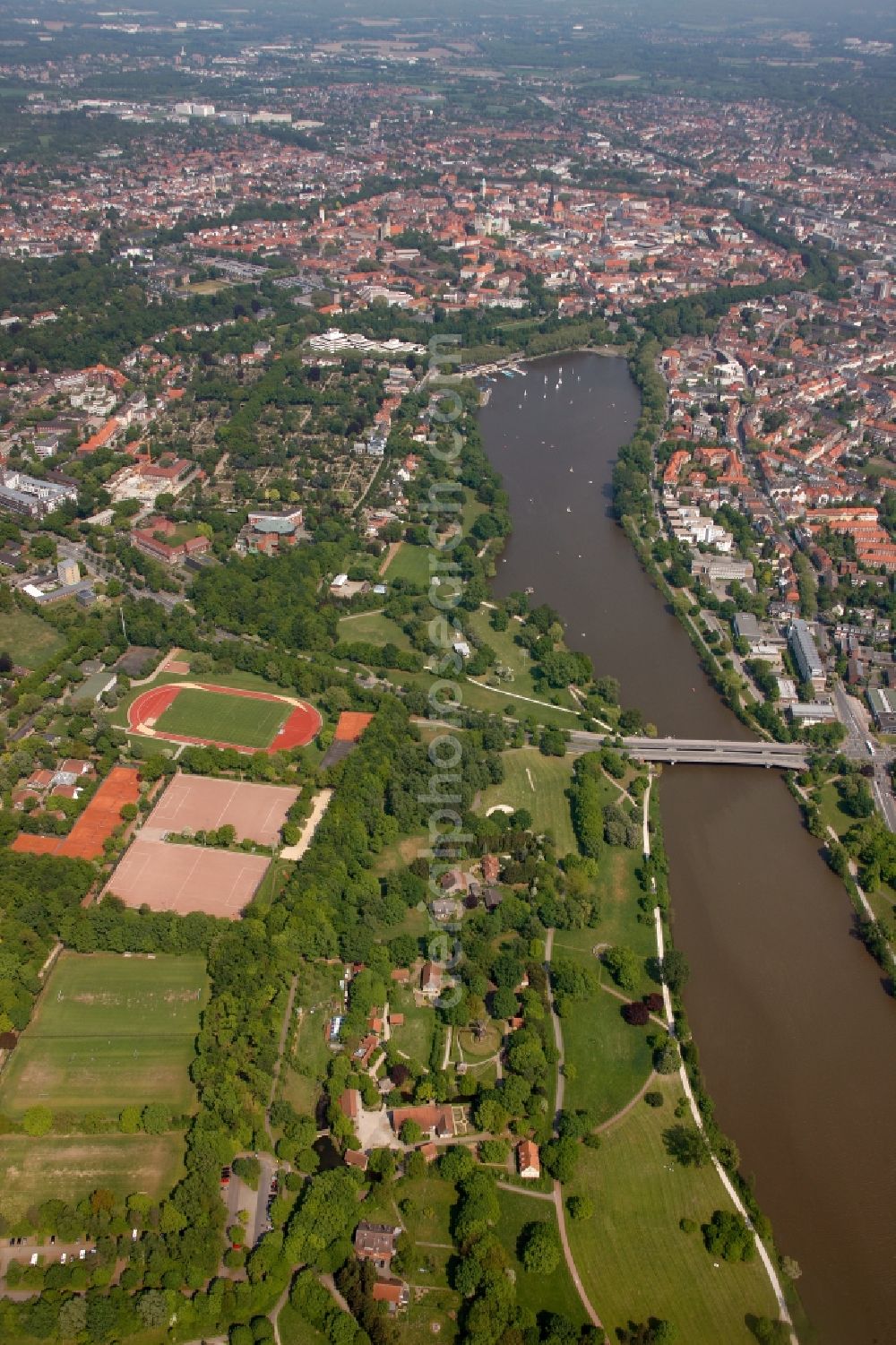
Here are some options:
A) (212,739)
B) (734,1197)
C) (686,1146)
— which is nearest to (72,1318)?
(686,1146)

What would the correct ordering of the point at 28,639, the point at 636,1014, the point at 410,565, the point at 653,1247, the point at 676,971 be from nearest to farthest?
1. the point at 653,1247
2. the point at 636,1014
3. the point at 676,971
4. the point at 28,639
5. the point at 410,565

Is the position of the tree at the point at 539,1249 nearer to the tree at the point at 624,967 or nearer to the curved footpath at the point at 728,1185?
the curved footpath at the point at 728,1185

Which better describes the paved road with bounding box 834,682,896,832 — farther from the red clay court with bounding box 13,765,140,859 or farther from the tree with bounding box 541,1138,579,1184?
the red clay court with bounding box 13,765,140,859

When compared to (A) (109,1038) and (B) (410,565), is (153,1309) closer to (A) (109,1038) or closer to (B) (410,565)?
(A) (109,1038)

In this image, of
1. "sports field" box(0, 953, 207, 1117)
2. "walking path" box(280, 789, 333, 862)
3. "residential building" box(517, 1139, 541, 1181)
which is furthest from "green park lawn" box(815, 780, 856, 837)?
"sports field" box(0, 953, 207, 1117)

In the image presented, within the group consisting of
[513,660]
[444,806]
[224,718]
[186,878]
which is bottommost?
[186,878]

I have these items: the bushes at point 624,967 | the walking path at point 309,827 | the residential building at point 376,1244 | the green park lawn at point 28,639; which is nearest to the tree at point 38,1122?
the residential building at point 376,1244

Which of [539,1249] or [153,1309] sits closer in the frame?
[153,1309]
